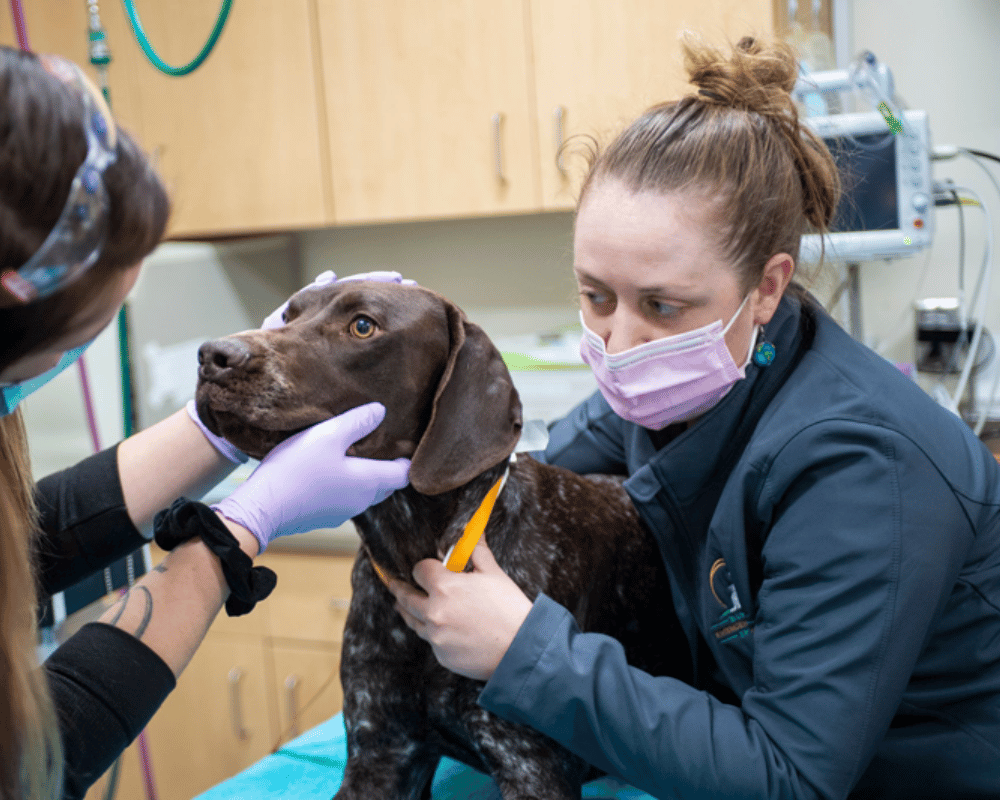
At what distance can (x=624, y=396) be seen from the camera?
4.99ft

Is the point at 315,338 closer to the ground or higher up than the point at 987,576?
higher up

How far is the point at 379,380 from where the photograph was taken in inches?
54.9

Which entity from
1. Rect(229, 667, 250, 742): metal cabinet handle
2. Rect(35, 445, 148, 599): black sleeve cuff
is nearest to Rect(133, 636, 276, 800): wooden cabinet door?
Rect(229, 667, 250, 742): metal cabinet handle

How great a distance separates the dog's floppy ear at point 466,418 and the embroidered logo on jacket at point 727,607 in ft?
1.20

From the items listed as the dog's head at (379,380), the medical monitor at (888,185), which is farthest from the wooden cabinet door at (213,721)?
the medical monitor at (888,185)

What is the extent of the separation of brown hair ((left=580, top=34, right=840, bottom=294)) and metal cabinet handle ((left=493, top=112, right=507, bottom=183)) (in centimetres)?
158

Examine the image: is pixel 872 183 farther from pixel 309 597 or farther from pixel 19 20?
pixel 309 597

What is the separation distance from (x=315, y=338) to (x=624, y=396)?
49 cm

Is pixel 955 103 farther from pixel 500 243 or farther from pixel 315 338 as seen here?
pixel 315 338

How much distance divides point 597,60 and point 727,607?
A: 2007 mm

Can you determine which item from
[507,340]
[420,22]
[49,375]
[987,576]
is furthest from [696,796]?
[420,22]

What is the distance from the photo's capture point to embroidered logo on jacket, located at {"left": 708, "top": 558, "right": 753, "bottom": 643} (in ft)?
4.69

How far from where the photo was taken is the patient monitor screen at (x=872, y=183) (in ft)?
7.89

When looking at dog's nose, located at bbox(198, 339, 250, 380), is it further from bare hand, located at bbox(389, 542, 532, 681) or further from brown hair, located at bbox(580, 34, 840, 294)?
brown hair, located at bbox(580, 34, 840, 294)
